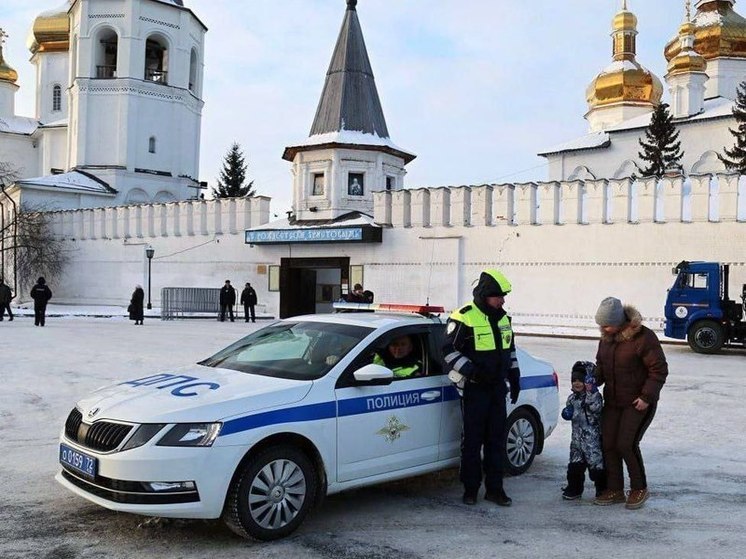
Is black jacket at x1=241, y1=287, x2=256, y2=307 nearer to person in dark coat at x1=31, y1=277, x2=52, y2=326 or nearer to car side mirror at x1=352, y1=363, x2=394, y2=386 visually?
person in dark coat at x1=31, y1=277, x2=52, y2=326

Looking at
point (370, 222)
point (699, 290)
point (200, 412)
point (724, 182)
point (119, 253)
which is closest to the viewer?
point (200, 412)

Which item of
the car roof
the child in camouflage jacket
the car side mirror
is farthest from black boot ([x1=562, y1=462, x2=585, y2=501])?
the car side mirror

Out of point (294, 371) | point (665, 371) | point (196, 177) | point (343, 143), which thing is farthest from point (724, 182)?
point (196, 177)

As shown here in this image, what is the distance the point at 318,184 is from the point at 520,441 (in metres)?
28.8

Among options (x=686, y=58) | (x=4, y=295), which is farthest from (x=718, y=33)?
(x=4, y=295)

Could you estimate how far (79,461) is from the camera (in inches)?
199

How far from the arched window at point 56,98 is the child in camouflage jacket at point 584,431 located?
198 ft

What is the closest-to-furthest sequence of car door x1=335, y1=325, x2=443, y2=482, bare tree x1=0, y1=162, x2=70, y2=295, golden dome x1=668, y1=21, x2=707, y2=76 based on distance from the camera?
car door x1=335, y1=325, x2=443, y2=482, bare tree x1=0, y1=162, x2=70, y2=295, golden dome x1=668, y1=21, x2=707, y2=76

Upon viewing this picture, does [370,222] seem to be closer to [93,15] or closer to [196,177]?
[196,177]

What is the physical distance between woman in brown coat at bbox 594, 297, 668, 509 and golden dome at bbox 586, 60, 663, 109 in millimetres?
47066

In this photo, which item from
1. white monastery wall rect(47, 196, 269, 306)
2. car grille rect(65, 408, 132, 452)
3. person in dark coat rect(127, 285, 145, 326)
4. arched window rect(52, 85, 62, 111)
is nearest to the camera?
car grille rect(65, 408, 132, 452)

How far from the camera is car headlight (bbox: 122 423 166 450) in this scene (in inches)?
187

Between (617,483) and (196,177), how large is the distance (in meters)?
46.8

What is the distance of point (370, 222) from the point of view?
3203cm
